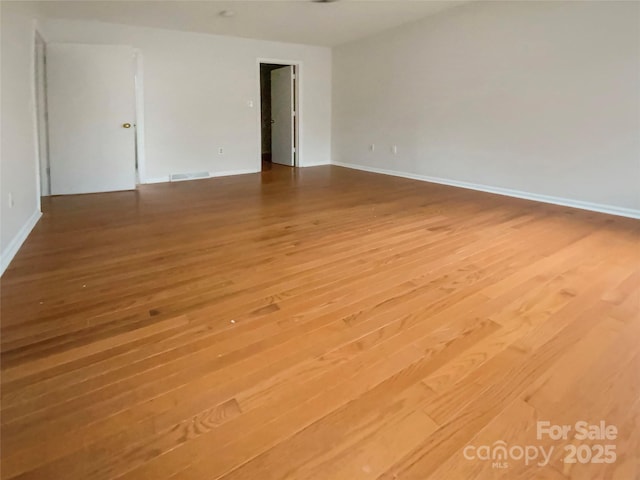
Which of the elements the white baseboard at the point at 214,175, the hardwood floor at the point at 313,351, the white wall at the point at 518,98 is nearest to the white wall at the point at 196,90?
the white baseboard at the point at 214,175

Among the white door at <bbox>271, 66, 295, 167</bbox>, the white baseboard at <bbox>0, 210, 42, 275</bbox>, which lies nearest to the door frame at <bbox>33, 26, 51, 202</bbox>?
the white baseboard at <bbox>0, 210, 42, 275</bbox>

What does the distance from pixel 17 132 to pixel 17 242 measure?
1.00 meters

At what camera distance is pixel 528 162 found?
5215 millimetres

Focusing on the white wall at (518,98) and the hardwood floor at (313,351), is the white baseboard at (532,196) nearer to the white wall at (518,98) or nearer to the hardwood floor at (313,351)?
the white wall at (518,98)

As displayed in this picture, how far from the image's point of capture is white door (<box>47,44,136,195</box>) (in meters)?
5.42

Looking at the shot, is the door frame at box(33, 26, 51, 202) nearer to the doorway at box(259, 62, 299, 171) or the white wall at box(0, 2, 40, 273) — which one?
the white wall at box(0, 2, 40, 273)

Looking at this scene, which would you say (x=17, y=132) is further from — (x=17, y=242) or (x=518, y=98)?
(x=518, y=98)

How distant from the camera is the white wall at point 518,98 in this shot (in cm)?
438

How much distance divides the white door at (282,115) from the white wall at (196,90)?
1.32 ft

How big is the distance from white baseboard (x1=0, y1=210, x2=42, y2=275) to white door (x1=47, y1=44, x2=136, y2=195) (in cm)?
145

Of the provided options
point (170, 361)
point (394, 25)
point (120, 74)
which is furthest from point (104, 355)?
point (394, 25)

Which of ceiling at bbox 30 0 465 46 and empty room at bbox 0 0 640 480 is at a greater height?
ceiling at bbox 30 0 465 46

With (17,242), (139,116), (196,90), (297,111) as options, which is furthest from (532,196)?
(139,116)

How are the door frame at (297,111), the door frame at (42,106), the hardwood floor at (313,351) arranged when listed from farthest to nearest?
the door frame at (297,111) → the door frame at (42,106) → the hardwood floor at (313,351)
